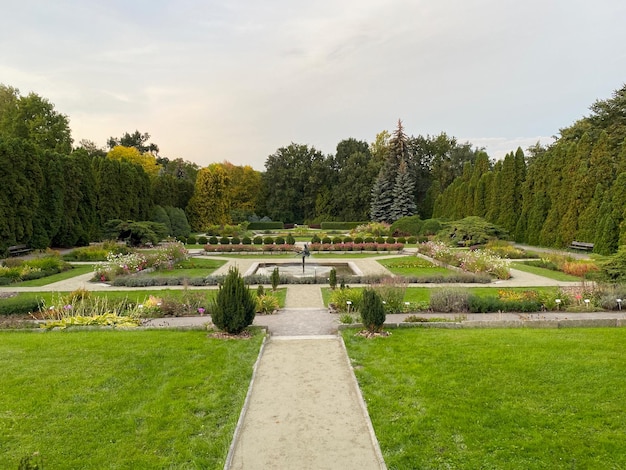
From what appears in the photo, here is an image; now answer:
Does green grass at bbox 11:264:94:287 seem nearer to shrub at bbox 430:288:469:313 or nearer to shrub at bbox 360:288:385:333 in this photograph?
shrub at bbox 360:288:385:333

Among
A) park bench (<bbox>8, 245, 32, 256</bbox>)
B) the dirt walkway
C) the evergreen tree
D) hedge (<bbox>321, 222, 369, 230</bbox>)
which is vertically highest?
A: the evergreen tree

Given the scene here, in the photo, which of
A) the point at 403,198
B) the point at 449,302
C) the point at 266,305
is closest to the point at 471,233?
the point at 449,302

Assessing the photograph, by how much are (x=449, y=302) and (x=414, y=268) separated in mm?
7204

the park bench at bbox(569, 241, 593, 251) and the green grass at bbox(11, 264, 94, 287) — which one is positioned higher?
the park bench at bbox(569, 241, 593, 251)

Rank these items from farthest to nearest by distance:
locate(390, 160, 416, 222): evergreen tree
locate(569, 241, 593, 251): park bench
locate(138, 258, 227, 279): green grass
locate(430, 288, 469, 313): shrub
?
locate(390, 160, 416, 222): evergreen tree, locate(569, 241, 593, 251): park bench, locate(138, 258, 227, 279): green grass, locate(430, 288, 469, 313): shrub

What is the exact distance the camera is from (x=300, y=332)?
7656 millimetres

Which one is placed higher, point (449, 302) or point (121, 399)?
point (449, 302)

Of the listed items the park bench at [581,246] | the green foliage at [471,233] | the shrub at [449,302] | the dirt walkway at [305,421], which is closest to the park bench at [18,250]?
the dirt walkway at [305,421]

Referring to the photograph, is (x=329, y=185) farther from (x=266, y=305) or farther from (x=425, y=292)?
(x=266, y=305)

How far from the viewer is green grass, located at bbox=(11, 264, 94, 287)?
1275 cm

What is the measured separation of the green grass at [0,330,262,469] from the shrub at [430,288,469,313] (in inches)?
165

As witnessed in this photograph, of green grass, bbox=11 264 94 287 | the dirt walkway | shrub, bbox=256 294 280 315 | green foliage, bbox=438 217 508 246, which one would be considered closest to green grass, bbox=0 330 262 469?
the dirt walkway

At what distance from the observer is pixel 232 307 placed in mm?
7027

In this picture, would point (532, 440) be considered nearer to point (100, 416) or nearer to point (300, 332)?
point (100, 416)
